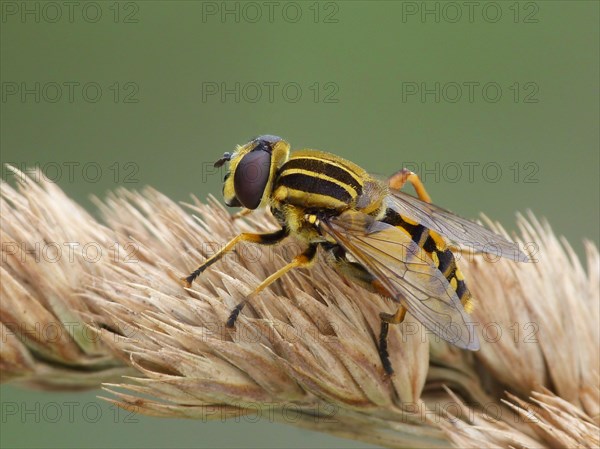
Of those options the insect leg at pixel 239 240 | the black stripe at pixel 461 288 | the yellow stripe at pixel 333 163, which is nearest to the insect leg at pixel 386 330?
Result: the black stripe at pixel 461 288

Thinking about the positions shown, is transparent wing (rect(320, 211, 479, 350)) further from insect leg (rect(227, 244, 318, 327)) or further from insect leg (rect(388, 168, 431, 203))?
insect leg (rect(388, 168, 431, 203))

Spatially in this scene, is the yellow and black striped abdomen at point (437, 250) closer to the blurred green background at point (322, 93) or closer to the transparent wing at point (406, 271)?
the transparent wing at point (406, 271)

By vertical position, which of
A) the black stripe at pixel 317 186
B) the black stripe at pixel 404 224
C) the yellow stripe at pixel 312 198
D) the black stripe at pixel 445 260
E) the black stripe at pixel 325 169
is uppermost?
the black stripe at pixel 325 169

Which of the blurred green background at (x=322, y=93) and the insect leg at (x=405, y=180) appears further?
the blurred green background at (x=322, y=93)

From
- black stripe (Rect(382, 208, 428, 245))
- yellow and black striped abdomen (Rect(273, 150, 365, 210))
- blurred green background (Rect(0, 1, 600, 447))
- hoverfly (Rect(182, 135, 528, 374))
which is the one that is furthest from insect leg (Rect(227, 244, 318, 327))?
blurred green background (Rect(0, 1, 600, 447))

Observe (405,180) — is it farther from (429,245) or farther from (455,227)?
(429,245)

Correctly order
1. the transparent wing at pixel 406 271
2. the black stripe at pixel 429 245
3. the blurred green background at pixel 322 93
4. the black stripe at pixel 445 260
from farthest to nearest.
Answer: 1. the blurred green background at pixel 322 93
2. the black stripe at pixel 429 245
3. the black stripe at pixel 445 260
4. the transparent wing at pixel 406 271
